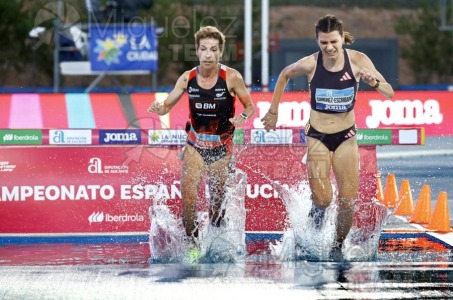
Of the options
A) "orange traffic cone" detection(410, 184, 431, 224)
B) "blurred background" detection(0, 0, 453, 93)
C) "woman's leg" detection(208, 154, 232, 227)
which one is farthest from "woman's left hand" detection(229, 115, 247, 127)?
"blurred background" detection(0, 0, 453, 93)

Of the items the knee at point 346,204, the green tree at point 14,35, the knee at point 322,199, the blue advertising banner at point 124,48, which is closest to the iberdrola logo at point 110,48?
the blue advertising banner at point 124,48

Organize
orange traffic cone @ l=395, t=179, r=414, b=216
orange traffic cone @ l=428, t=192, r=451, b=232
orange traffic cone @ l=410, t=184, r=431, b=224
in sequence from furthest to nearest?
orange traffic cone @ l=395, t=179, r=414, b=216
orange traffic cone @ l=410, t=184, r=431, b=224
orange traffic cone @ l=428, t=192, r=451, b=232

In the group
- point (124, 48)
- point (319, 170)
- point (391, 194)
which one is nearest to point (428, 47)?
point (124, 48)

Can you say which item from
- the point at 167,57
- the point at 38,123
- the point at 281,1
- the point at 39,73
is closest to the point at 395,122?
the point at 38,123

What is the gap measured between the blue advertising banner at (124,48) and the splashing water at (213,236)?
18643mm

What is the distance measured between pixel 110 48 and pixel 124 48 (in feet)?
1.26

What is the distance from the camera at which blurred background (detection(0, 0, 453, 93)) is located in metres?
31.7

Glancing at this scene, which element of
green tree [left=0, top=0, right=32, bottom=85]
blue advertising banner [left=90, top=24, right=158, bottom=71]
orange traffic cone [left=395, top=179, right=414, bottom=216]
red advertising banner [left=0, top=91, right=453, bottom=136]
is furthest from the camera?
green tree [left=0, top=0, right=32, bottom=85]

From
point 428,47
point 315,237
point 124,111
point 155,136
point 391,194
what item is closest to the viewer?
point 315,237

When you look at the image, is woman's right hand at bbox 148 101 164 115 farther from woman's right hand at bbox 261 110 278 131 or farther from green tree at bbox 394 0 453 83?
green tree at bbox 394 0 453 83

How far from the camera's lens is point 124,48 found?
29812 mm

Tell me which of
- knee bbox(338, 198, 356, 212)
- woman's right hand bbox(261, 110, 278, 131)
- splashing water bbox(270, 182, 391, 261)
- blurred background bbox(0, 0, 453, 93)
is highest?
blurred background bbox(0, 0, 453, 93)

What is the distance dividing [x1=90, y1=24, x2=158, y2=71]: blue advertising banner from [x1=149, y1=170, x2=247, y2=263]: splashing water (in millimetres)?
18643

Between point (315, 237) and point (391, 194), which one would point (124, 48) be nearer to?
point (391, 194)
